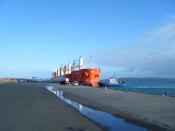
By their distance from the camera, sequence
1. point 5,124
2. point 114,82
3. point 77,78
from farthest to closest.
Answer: point 114,82
point 77,78
point 5,124

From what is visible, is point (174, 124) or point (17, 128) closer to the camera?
point (17, 128)

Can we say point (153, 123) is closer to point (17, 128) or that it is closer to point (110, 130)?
point (110, 130)

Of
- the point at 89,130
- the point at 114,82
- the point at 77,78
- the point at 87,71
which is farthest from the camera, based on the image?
the point at 114,82

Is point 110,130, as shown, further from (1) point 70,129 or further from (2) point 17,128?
(2) point 17,128

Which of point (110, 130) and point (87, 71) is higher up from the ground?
point (87, 71)

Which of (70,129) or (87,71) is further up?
(87,71)

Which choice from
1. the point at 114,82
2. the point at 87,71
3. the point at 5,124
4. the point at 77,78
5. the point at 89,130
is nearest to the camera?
the point at 89,130

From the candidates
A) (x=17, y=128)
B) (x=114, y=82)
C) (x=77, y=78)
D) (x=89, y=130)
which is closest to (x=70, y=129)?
(x=89, y=130)

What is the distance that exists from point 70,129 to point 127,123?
4.14m

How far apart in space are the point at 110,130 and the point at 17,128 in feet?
12.9

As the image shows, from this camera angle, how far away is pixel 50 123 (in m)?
18.8

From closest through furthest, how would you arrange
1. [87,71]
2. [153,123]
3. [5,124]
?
[5,124], [153,123], [87,71]

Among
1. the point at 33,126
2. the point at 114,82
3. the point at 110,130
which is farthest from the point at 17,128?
the point at 114,82

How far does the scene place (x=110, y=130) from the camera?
1706cm
